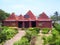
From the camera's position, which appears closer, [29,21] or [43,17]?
[43,17]

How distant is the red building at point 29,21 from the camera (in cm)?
4906

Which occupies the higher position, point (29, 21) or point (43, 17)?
point (43, 17)

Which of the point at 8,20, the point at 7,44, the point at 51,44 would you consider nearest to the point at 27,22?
the point at 8,20

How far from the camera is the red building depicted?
49062mm

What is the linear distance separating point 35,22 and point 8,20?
18.1 ft

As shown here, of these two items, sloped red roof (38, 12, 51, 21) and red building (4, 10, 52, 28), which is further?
red building (4, 10, 52, 28)

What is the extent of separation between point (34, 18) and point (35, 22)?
0.84 metres

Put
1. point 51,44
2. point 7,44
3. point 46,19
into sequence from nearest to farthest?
point 51,44 < point 7,44 < point 46,19

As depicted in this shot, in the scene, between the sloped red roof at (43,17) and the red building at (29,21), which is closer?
the sloped red roof at (43,17)

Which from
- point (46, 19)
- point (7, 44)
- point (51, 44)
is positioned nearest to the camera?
point (51, 44)

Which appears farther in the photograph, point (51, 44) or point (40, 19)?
point (40, 19)

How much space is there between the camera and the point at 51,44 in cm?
1639

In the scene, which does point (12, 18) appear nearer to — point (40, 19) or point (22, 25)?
point (22, 25)

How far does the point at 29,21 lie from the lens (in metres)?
49.7
